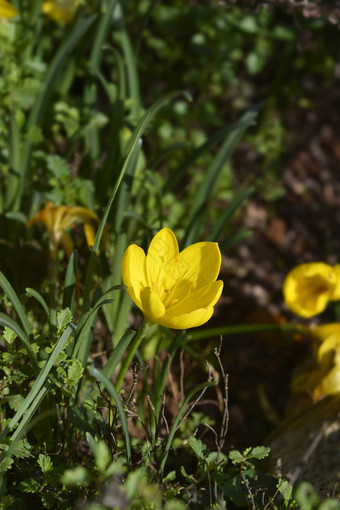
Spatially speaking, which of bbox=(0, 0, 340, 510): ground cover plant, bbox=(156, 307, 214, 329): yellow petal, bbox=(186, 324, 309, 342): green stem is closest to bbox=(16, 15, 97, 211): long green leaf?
bbox=(0, 0, 340, 510): ground cover plant

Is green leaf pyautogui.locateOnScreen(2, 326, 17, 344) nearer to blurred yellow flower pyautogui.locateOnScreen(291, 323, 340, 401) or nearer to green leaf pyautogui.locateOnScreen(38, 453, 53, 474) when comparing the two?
green leaf pyautogui.locateOnScreen(38, 453, 53, 474)

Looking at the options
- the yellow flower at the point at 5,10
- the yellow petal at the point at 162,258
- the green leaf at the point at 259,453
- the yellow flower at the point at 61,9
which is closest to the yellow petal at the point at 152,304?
the yellow petal at the point at 162,258

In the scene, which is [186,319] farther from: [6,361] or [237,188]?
[237,188]

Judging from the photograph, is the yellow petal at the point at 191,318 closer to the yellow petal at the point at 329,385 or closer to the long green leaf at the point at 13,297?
the long green leaf at the point at 13,297

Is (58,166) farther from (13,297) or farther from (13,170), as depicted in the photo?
(13,297)

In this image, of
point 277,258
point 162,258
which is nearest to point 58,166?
point 162,258

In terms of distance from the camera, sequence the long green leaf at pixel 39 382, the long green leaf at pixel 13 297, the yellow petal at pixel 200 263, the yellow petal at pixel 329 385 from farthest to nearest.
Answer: the yellow petal at pixel 329 385, the yellow petal at pixel 200 263, the long green leaf at pixel 13 297, the long green leaf at pixel 39 382

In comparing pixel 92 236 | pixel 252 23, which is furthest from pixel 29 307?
pixel 252 23
